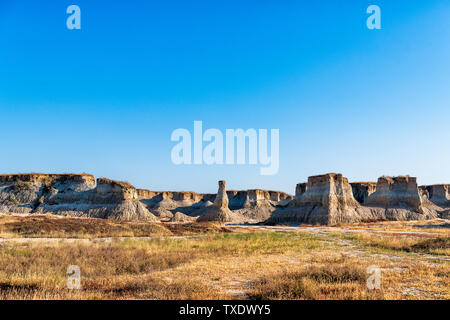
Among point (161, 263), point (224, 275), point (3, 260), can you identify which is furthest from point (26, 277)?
point (224, 275)

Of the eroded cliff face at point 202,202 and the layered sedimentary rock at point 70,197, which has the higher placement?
the layered sedimentary rock at point 70,197

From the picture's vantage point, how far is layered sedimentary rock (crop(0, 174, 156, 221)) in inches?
2279

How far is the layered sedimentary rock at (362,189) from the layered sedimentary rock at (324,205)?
41.3 m

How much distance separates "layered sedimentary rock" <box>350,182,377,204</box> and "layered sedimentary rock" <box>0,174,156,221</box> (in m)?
81.7

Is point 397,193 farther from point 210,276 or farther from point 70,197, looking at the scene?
point 70,197

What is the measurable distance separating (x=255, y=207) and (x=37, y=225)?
89978mm

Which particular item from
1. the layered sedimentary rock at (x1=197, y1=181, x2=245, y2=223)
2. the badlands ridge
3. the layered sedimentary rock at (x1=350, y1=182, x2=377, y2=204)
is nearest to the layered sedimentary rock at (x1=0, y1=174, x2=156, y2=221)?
the badlands ridge

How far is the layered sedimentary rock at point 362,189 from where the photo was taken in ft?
349

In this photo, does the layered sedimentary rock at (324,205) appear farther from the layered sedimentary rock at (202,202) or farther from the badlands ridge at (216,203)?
the layered sedimentary rock at (202,202)

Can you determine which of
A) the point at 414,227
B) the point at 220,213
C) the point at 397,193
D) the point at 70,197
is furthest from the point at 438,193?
the point at 70,197

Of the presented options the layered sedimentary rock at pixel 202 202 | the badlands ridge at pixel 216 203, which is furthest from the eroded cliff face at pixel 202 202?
the badlands ridge at pixel 216 203

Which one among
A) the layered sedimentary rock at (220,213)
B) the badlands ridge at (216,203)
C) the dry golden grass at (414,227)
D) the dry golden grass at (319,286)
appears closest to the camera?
the dry golden grass at (319,286)

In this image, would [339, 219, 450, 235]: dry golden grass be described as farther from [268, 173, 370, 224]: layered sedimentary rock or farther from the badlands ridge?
the badlands ridge
